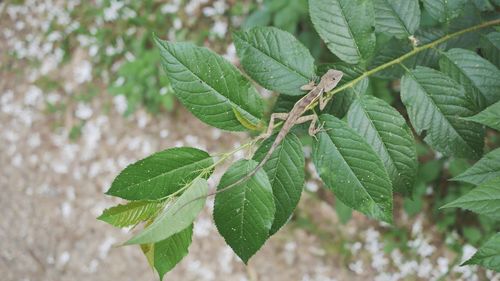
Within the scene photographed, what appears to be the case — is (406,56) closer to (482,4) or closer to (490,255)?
(482,4)

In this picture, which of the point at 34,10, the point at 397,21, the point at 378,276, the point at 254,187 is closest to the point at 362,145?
the point at 254,187

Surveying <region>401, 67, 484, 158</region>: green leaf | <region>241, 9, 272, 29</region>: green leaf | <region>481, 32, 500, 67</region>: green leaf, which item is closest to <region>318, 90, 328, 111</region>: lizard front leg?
<region>401, 67, 484, 158</region>: green leaf

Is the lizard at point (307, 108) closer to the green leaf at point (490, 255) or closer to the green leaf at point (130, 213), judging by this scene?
the green leaf at point (130, 213)

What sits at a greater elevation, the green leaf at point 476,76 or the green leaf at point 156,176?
the green leaf at point 476,76

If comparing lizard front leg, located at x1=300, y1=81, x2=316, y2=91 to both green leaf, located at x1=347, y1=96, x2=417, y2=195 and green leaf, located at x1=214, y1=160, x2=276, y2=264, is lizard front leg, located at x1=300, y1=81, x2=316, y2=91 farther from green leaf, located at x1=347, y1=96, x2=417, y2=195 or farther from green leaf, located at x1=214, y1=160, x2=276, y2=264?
green leaf, located at x1=214, y1=160, x2=276, y2=264

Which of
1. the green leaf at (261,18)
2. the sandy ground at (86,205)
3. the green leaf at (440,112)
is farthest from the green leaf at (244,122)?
the sandy ground at (86,205)
